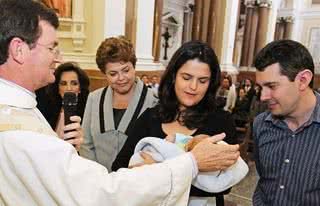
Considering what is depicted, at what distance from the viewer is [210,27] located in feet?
40.4

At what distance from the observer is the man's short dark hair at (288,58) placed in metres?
1.60

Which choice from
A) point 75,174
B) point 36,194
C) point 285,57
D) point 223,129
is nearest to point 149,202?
point 75,174

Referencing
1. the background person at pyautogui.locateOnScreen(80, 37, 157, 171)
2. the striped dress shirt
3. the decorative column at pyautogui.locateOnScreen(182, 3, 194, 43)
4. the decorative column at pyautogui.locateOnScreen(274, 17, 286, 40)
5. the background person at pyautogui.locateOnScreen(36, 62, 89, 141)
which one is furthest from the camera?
the decorative column at pyautogui.locateOnScreen(274, 17, 286, 40)

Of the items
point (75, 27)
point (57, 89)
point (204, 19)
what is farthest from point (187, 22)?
point (57, 89)

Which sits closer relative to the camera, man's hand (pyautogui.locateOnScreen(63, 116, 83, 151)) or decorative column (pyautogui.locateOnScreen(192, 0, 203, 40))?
man's hand (pyautogui.locateOnScreen(63, 116, 83, 151))

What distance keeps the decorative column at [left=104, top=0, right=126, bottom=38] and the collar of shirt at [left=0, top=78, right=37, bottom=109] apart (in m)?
5.54

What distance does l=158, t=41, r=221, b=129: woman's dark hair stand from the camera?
1.65 m

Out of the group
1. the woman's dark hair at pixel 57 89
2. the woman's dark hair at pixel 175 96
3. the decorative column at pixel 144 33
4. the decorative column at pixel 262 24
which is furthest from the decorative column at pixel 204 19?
the woman's dark hair at pixel 175 96

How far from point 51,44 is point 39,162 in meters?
0.44

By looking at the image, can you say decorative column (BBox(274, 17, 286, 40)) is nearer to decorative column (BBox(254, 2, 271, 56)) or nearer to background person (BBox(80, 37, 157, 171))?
decorative column (BBox(254, 2, 271, 56))

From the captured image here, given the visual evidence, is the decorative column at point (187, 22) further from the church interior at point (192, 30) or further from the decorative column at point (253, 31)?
the decorative column at point (253, 31)

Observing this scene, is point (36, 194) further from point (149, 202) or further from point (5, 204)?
point (149, 202)

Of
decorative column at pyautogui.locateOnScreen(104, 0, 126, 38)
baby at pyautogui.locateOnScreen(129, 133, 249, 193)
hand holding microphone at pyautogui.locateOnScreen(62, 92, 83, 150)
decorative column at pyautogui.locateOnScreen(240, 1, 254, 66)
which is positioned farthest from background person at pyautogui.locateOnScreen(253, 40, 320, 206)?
decorative column at pyautogui.locateOnScreen(240, 1, 254, 66)

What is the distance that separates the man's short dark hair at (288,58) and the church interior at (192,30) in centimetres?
83
